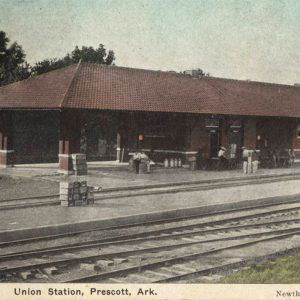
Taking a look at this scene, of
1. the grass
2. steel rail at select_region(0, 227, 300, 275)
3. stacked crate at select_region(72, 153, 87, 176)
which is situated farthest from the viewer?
stacked crate at select_region(72, 153, 87, 176)

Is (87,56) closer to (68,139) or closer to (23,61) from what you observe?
(68,139)

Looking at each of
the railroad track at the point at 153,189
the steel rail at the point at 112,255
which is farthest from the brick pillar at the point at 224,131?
the steel rail at the point at 112,255

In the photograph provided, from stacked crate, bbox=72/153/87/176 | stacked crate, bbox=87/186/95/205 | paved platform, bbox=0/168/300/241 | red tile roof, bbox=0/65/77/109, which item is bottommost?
paved platform, bbox=0/168/300/241

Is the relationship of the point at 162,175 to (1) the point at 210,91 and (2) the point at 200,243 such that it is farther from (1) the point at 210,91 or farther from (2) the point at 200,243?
(2) the point at 200,243

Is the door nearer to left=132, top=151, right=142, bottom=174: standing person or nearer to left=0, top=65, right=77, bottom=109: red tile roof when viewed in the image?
left=132, top=151, right=142, bottom=174: standing person

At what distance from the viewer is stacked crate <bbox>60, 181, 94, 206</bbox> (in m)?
13.4

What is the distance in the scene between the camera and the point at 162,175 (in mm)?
21766

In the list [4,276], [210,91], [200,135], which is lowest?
[4,276]

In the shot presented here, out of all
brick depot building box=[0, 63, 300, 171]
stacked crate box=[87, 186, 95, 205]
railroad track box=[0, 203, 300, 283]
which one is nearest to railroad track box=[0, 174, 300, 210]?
stacked crate box=[87, 186, 95, 205]

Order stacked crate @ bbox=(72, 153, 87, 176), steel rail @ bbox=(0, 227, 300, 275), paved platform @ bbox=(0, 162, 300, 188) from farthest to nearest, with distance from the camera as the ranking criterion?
1. stacked crate @ bbox=(72, 153, 87, 176)
2. paved platform @ bbox=(0, 162, 300, 188)
3. steel rail @ bbox=(0, 227, 300, 275)

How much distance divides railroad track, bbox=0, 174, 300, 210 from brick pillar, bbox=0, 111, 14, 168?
9043 mm

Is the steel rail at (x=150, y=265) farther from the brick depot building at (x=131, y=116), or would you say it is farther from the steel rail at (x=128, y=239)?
the brick depot building at (x=131, y=116)

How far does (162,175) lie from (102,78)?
21.4 ft
